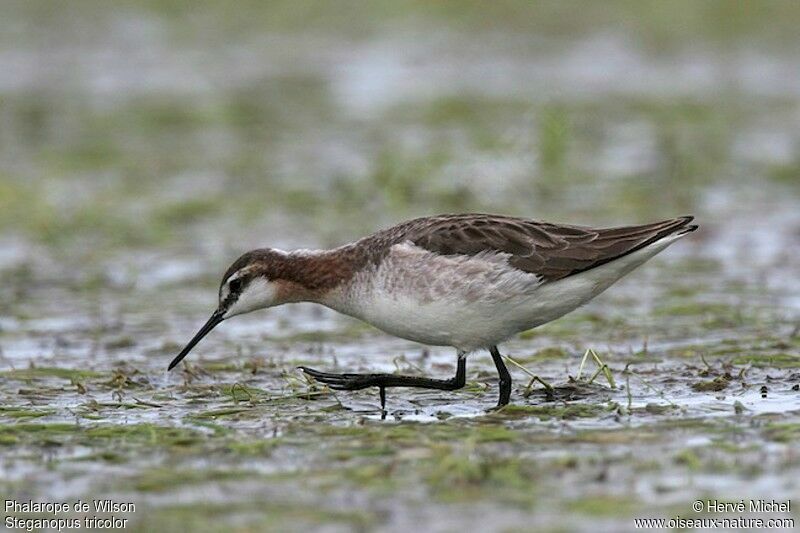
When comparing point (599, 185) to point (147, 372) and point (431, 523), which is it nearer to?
point (147, 372)

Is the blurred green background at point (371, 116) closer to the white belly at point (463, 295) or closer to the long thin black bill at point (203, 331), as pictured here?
the long thin black bill at point (203, 331)

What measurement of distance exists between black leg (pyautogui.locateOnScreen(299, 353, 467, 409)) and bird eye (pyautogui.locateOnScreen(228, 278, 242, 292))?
86 centimetres

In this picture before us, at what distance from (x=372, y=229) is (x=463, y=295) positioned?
244 inches

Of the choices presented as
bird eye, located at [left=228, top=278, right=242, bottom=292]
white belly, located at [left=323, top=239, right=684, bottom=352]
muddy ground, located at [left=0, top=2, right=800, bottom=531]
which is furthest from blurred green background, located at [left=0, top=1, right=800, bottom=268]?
white belly, located at [left=323, top=239, right=684, bottom=352]

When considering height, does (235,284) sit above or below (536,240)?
below

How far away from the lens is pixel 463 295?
933 cm

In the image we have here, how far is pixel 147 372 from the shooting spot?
1102 cm

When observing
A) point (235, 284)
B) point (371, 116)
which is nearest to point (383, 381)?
point (235, 284)

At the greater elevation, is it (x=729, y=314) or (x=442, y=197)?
(x=442, y=197)

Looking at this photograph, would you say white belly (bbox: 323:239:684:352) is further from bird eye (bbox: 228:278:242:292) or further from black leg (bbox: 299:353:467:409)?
bird eye (bbox: 228:278:242:292)

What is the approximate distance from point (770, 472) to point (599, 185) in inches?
381

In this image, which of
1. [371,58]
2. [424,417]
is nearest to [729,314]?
[424,417]

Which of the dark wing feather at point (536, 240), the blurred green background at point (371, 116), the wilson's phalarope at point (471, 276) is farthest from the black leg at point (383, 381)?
the blurred green background at point (371, 116)

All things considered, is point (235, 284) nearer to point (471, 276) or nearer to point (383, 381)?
point (383, 381)
